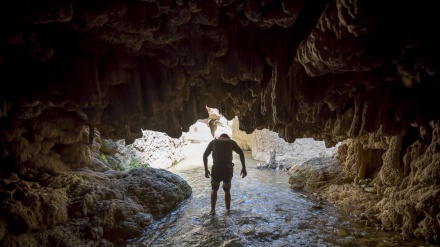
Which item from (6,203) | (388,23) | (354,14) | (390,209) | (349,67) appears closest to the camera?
(354,14)

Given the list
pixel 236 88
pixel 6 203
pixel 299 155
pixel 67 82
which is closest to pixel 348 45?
pixel 236 88

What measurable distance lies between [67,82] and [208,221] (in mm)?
3526

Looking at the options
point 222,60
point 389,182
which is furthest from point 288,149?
point 222,60

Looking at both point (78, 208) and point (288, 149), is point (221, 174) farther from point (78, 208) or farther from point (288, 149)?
point (288, 149)

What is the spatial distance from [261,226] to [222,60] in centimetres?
315

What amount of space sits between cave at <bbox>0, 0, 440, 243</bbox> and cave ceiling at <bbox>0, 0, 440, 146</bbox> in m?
0.02

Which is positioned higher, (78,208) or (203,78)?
(203,78)

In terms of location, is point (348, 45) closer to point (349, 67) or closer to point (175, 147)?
point (349, 67)

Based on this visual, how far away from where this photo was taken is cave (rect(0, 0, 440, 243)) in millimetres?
2693

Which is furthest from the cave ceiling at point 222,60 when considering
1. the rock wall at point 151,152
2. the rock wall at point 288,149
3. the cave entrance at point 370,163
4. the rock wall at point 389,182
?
the rock wall at point 288,149

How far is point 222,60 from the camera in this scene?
418 centimetres

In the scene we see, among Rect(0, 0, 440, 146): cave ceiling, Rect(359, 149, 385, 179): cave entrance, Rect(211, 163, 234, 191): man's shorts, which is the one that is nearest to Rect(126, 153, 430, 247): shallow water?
Rect(211, 163, 234, 191): man's shorts

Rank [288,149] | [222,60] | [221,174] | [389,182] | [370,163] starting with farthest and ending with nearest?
1. [288,149]
2. [370,163]
3. [389,182]
4. [221,174]
5. [222,60]

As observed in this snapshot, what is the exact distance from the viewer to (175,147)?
52.5 feet
